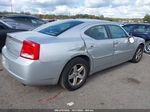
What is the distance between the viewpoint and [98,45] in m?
3.00

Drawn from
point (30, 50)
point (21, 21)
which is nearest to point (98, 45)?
point (30, 50)

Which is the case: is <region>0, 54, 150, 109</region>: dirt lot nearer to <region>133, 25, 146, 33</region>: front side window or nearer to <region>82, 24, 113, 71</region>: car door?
<region>82, 24, 113, 71</region>: car door

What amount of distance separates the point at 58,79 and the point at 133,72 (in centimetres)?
253

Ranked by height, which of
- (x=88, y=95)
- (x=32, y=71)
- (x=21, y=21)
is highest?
(x=21, y=21)

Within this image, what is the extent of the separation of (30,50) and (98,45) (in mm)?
1522

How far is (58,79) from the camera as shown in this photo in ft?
8.32

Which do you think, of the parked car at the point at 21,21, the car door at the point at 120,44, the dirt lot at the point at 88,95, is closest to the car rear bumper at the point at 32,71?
the dirt lot at the point at 88,95

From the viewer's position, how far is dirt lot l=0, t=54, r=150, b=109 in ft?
7.77

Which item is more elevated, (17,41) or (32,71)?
(17,41)

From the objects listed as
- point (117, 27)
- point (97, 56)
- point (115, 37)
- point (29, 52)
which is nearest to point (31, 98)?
point (29, 52)

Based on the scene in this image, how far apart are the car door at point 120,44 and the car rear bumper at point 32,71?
1886mm

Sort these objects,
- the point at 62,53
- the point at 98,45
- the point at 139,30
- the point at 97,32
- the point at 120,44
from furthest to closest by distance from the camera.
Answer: the point at 139,30 < the point at 120,44 < the point at 97,32 < the point at 98,45 < the point at 62,53

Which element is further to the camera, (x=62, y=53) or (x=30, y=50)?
(x=62, y=53)

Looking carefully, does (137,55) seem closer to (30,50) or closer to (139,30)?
(139,30)
